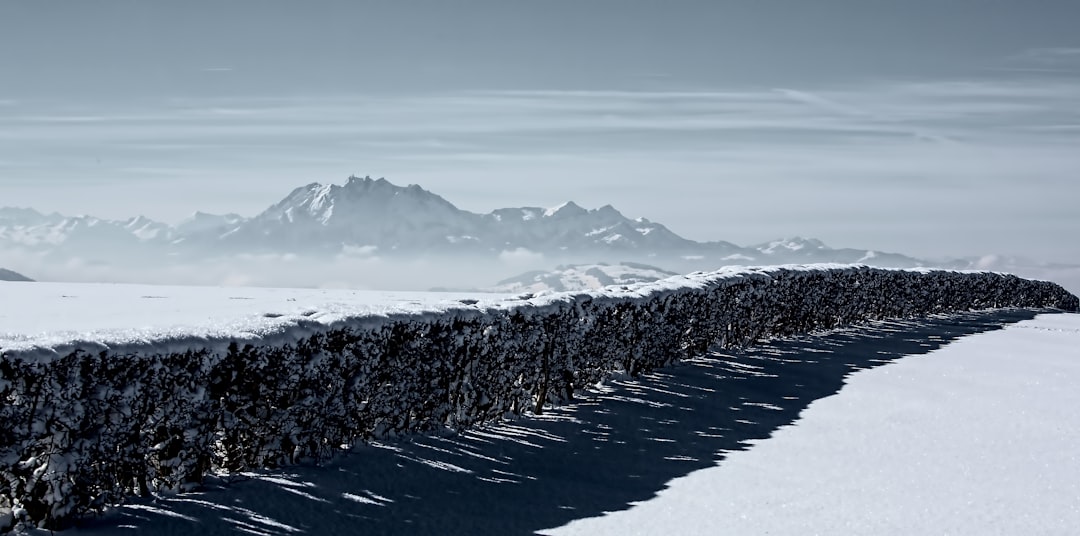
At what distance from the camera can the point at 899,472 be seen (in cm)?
998

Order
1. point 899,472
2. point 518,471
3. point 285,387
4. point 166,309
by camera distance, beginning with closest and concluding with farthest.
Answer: point 285,387 → point 518,471 → point 899,472 → point 166,309

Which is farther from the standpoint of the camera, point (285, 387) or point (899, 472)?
point (899, 472)

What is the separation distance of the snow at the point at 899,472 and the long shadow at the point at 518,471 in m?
0.44

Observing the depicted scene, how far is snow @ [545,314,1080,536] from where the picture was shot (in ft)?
27.0

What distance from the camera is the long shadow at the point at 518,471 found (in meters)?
7.71

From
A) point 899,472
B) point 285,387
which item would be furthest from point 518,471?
point 899,472

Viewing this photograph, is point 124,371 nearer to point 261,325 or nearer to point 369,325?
point 261,325

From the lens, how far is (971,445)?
11.3 meters

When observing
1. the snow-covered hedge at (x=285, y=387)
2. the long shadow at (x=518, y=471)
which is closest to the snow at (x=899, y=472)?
the long shadow at (x=518, y=471)

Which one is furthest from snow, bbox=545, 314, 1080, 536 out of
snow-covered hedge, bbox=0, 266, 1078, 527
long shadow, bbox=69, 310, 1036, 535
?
snow-covered hedge, bbox=0, 266, 1078, 527

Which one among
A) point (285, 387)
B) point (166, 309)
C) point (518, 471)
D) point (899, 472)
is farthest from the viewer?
point (166, 309)

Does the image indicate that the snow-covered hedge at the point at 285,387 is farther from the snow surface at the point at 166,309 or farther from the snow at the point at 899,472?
the snow at the point at 899,472

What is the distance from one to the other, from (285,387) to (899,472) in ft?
19.5

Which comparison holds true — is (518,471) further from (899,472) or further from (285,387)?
(899,472)
